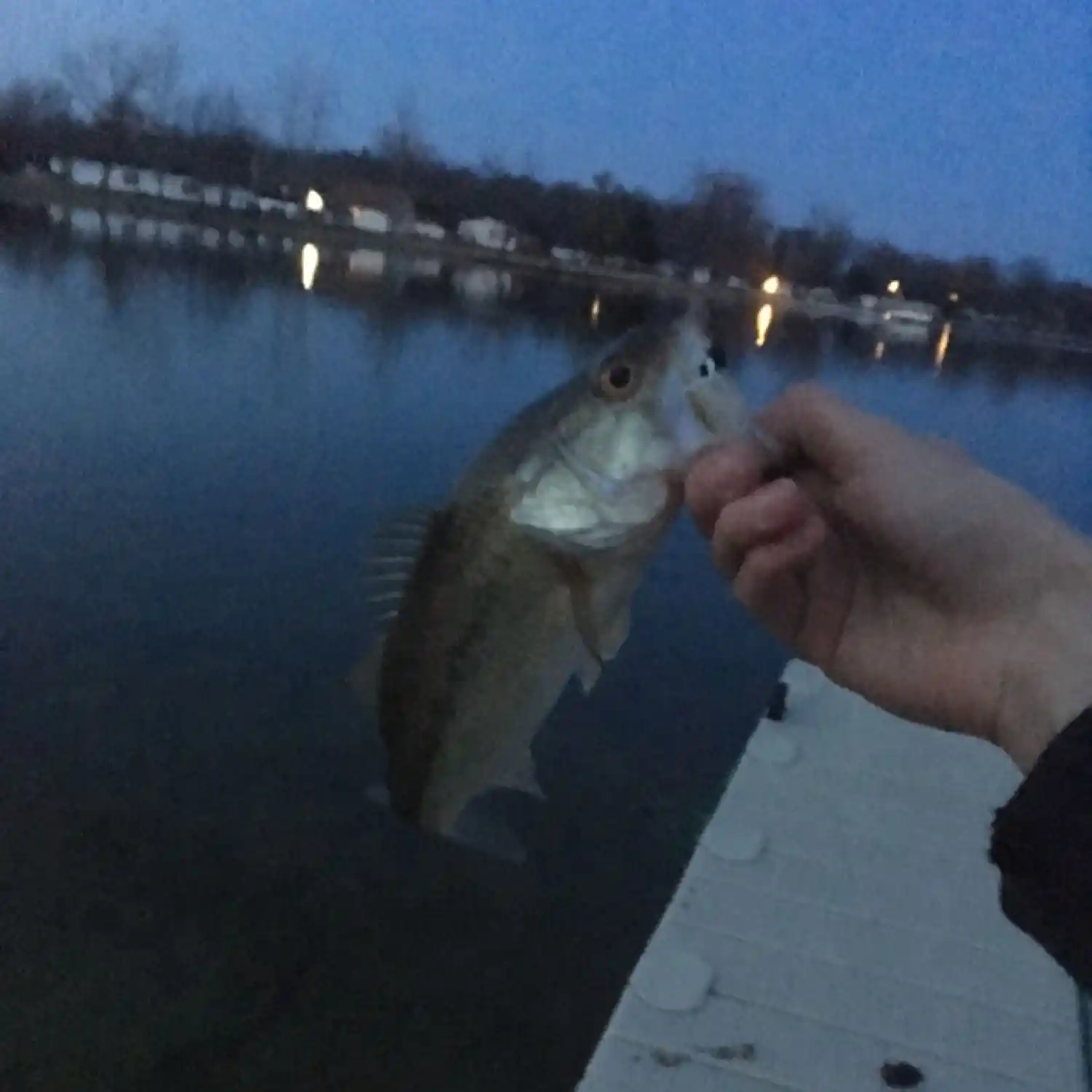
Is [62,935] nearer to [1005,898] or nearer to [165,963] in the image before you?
[165,963]

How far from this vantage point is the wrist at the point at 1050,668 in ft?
6.29

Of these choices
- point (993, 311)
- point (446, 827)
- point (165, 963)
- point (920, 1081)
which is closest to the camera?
point (446, 827)

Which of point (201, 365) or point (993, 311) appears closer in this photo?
point (201, 365)

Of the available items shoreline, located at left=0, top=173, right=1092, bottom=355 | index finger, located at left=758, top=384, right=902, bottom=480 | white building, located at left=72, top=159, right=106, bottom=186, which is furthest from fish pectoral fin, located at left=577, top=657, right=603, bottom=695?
white building, located at left=72, top=159, right=106, bottom=186

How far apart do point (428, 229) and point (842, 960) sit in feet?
219

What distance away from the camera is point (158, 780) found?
7512mm

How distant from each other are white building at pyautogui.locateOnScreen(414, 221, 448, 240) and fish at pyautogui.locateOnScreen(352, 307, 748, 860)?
67.4 m

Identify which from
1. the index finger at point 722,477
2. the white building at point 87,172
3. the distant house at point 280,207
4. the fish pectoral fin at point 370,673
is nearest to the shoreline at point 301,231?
the distant house at point 280,207

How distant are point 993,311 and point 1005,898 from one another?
256 ft

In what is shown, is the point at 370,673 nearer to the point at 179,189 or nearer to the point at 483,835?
the point at 483,835

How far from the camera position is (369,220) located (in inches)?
2709

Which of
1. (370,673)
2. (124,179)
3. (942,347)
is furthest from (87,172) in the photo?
(370,673)

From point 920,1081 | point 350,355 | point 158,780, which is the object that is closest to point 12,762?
point 158,780

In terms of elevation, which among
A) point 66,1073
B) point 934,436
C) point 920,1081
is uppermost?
point 934,436
